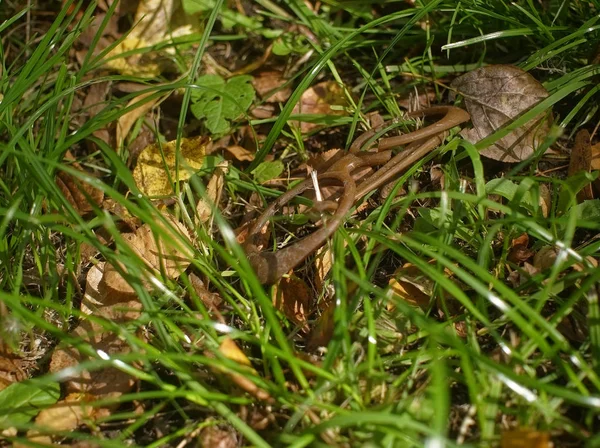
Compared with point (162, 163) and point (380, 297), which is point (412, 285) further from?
point (162, 163)

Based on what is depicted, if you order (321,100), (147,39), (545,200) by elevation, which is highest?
(147,39)

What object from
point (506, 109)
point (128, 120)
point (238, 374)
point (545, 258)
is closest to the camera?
point (238, 374)

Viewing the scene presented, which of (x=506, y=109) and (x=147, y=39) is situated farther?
(x=147, y=39)

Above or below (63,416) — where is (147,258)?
above

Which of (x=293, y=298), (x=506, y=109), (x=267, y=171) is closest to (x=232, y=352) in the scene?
(x=293, y=298)

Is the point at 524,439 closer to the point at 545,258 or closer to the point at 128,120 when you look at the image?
the point at 545,258

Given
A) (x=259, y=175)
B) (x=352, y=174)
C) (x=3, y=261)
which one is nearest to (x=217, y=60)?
(x=259, y=175)

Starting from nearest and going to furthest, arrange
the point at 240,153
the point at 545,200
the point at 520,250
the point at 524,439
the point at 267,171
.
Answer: the point at 524,439 < the point at 520,250 < the point at 545,200 < the point at 267,171 < the point at 240,153

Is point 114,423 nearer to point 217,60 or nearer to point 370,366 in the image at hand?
point 370,366
